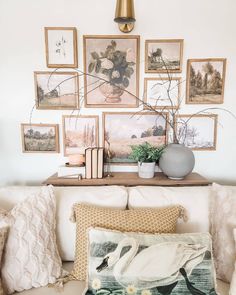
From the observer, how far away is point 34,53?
210 centimetres

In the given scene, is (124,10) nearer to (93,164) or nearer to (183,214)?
(93,164)

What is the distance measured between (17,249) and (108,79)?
1.47m

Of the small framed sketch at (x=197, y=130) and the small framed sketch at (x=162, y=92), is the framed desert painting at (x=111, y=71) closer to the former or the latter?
the small framed sketch at (x=162, y=92)

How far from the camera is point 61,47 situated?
2.08m

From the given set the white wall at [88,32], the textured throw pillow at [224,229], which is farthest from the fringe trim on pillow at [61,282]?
the white wall at [88,32]

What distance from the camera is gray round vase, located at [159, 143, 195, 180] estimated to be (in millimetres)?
1864

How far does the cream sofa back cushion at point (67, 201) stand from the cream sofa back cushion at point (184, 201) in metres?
0.09

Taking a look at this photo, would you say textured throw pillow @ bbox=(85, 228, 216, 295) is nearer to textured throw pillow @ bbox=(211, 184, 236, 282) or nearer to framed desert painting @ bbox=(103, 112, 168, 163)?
textured throw pillow @ bbox=(211, 184, 236, 282)

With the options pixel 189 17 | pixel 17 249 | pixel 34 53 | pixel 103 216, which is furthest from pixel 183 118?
pixel 17 249

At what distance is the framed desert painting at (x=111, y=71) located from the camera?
2.08 meters

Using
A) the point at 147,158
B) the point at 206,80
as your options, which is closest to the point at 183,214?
the point at 147,158

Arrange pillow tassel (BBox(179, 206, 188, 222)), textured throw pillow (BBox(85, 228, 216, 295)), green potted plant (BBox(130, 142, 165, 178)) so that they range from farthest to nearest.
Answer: green potted plant (BBox(130, 142, 165, 178))
pillow tassel (BBox(179, 206, 188, 222))
textured throw pillow (BBox(85, 228, 216, 295))

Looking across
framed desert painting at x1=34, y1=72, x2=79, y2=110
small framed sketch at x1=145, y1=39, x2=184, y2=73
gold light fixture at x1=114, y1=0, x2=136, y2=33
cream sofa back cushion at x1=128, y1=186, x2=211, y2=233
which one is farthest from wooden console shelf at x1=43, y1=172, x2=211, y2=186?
gold light fixture at x1=114, y1=0, x2=136, y2=33

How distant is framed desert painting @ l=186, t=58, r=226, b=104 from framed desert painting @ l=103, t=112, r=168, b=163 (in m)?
0.32
